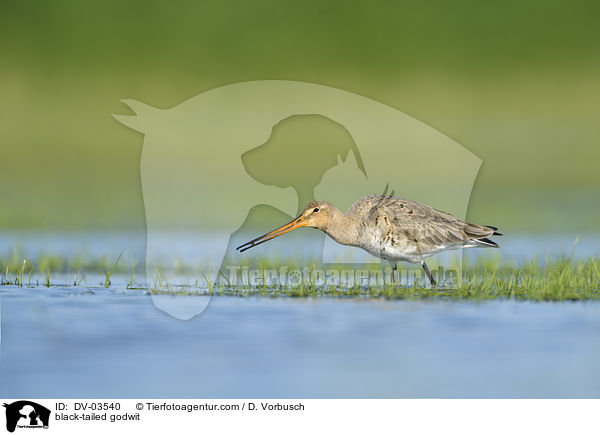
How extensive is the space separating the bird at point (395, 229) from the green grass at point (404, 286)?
14.1 inches

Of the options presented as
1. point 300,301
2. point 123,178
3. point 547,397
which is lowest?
point 547,397

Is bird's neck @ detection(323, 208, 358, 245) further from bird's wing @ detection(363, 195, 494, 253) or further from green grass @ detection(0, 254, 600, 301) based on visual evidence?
green grass @ detection(0, 254, 600, 301)

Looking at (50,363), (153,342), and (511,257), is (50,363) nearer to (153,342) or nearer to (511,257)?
(153,342)

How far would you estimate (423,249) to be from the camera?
9883 millimetres

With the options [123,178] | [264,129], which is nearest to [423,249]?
[123,178]

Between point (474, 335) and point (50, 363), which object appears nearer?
point (50, 363)

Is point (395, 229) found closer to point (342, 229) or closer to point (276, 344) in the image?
point (342, 229)

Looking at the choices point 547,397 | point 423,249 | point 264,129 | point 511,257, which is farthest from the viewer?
point 264,129

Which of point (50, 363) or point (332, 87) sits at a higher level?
point (332, 87)

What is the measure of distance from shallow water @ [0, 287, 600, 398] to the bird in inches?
36.1

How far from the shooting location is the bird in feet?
32.3

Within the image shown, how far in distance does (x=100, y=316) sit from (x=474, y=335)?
337cm
